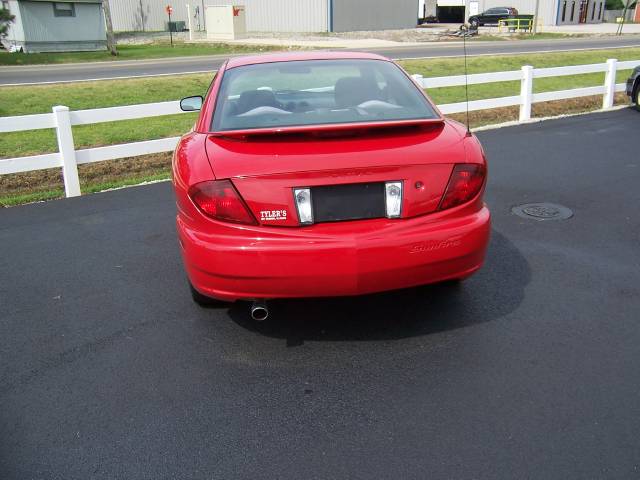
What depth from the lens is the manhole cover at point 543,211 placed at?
6336 mm

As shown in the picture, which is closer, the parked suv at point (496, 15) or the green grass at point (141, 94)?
the green grass at point (141, 94)

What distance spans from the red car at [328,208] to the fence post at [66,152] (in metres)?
4.44

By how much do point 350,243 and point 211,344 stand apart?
1149mm

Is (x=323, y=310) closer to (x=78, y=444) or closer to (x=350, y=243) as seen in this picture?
(x=350, y=243)

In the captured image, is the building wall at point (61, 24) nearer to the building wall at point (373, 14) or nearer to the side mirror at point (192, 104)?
the building wall at point (373, 14)

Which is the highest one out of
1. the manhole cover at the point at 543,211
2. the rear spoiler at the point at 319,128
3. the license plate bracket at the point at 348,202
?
the rear spoiler at the point at 319,128

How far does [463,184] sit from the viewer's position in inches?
143

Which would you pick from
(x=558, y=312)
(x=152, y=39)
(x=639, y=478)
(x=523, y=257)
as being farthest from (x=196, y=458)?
(x=152, y=39)

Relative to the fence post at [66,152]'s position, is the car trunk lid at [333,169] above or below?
above

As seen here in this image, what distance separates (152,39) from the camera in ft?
176

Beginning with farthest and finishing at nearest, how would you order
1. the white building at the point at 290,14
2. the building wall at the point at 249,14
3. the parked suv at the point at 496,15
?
the parked suv at the point at 496,15 → the building wall at the point at 249,14 → the white building at the point at 290,14

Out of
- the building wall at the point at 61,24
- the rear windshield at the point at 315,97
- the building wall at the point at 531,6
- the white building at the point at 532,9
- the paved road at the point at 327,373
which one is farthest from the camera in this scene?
the white building at the point at 532,9

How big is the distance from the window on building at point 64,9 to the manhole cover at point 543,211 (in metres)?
38.3

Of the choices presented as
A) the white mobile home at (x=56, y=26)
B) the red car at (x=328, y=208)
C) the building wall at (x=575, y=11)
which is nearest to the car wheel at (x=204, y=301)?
the red car at (x=328, y=208)
